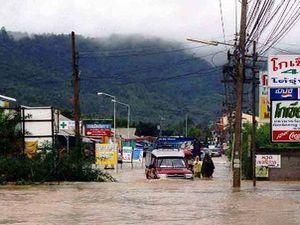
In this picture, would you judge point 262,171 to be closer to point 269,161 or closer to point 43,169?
point 269,161

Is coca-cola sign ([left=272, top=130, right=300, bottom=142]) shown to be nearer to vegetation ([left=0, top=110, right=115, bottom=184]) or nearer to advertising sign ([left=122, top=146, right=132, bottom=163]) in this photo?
vegetation ([left=0, top=110, right=115, bottom=184])

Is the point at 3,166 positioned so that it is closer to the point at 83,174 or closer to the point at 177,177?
the point at 83,174

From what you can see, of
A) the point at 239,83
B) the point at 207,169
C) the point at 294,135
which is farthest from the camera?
the point at 207,169

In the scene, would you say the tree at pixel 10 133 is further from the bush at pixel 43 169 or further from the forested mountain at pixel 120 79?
the forested mountain at pixel 120 79

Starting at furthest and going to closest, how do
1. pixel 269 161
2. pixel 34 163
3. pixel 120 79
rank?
pixel 120 79
pixel 269 161
pixel 34 163

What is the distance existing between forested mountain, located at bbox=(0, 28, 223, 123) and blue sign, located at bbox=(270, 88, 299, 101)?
97874mm

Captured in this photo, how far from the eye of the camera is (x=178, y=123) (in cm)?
17825

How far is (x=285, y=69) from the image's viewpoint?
91.8 ft

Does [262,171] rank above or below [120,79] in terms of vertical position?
below

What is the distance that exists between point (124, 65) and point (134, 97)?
19.3 m

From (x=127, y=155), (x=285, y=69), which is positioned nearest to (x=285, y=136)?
(x=285, y=69)

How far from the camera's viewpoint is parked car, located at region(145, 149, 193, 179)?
36094 mm

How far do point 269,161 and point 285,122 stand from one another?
30.2ft

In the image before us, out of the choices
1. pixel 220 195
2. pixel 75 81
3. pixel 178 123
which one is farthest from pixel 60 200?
pixel 178 123
